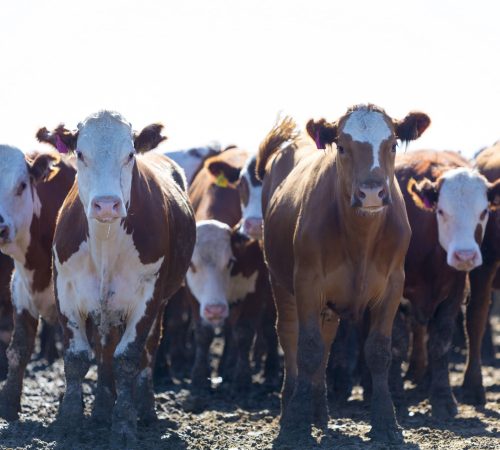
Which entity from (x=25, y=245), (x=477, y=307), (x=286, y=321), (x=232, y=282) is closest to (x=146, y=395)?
(x=286, y=321)

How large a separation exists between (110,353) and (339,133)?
8.74ft

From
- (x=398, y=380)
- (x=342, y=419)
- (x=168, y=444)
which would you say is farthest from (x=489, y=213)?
(x=168, y=444)

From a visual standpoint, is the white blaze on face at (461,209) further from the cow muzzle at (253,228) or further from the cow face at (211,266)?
the cow face at (211,266)

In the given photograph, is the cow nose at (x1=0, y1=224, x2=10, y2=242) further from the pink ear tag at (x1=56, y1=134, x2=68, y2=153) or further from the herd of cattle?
the pink ear tag at (x1=56, y1=134, x2=68, y2=153)

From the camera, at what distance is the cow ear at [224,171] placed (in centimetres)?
1438

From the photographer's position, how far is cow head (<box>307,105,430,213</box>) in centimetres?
866

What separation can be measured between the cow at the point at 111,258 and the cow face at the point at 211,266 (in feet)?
11.2

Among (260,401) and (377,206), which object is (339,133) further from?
(260,401)

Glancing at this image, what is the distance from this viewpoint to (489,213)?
1195 centimetres

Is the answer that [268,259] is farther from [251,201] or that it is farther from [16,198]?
[251,201]

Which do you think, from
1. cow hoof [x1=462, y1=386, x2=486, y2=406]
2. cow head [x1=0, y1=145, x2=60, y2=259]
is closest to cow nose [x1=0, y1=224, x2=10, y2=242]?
cow head [x1=0, y1=145, x2=60, y2=259]

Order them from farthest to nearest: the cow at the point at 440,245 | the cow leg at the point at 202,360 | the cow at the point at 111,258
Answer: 1. the cow leg at the point at 202,360
2. the cow at the point at 440,245
3. the cow at the point at 111,258

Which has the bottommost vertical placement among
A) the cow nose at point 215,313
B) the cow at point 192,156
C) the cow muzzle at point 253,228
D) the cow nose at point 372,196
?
the cow nose at point 372,196

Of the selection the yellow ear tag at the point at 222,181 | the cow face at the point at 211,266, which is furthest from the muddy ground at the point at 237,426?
the yellow ear tag at the point at 222,181
